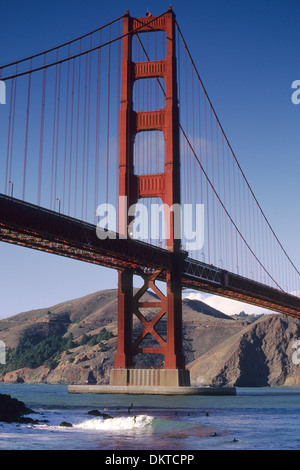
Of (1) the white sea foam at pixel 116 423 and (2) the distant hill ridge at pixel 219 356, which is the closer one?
(1) the white sea foam at pixel 116 423

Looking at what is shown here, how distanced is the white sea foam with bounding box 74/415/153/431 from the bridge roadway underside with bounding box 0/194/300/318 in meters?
14.4

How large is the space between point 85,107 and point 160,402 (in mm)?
23674

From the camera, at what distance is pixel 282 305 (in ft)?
280

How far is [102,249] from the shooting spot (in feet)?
179

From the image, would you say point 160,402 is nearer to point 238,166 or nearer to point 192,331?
point 238,166

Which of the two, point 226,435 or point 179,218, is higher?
point 179,218

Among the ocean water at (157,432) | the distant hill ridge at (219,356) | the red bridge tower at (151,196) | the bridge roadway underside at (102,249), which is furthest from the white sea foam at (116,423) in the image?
the distant hill ridge at (219,356)

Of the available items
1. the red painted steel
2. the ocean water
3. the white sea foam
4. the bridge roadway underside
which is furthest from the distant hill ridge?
the white sea foam

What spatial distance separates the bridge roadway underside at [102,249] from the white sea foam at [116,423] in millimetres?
14355

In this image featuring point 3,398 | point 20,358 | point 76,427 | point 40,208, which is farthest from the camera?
point 20,358

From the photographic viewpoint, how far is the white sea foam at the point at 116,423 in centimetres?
3331

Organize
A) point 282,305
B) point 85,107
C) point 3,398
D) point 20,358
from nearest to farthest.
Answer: point 3,398 < point 85,107 < point 282,305 < point 20,358

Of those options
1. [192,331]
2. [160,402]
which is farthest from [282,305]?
[192,331]

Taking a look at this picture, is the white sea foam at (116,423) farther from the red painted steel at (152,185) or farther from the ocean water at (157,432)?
the red painted steel at (152,185)
